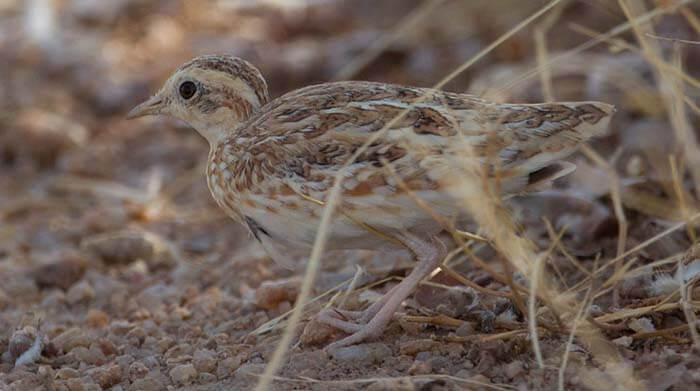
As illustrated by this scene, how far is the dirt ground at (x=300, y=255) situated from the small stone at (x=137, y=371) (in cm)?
1

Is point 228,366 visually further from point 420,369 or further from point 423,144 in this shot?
point 423,144

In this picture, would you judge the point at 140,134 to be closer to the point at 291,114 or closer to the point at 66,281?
the point at 66,281

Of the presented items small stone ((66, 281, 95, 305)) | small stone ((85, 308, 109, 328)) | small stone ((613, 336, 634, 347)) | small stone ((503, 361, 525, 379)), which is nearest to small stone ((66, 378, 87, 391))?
small stone ((85, 308, 109, 328))

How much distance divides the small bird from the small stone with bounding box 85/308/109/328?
3.24ft

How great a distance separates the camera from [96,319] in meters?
4.74

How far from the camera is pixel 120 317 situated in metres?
4.84

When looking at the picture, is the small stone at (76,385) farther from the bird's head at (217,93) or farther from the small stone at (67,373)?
the bird's head at (217,93)

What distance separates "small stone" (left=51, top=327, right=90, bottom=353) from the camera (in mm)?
4277

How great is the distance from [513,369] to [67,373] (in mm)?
1598

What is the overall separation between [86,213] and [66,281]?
56.6 inches

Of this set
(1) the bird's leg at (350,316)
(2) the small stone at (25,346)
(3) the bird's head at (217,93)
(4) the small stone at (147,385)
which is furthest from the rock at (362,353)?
(2) the small stone at (25,346)

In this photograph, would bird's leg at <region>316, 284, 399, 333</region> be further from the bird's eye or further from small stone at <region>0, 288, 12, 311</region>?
small stone at <region>0, 288, 12, 311</region>

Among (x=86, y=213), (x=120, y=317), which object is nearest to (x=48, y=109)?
(x=86, y=213)

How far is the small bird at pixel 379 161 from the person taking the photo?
3.59 metres
